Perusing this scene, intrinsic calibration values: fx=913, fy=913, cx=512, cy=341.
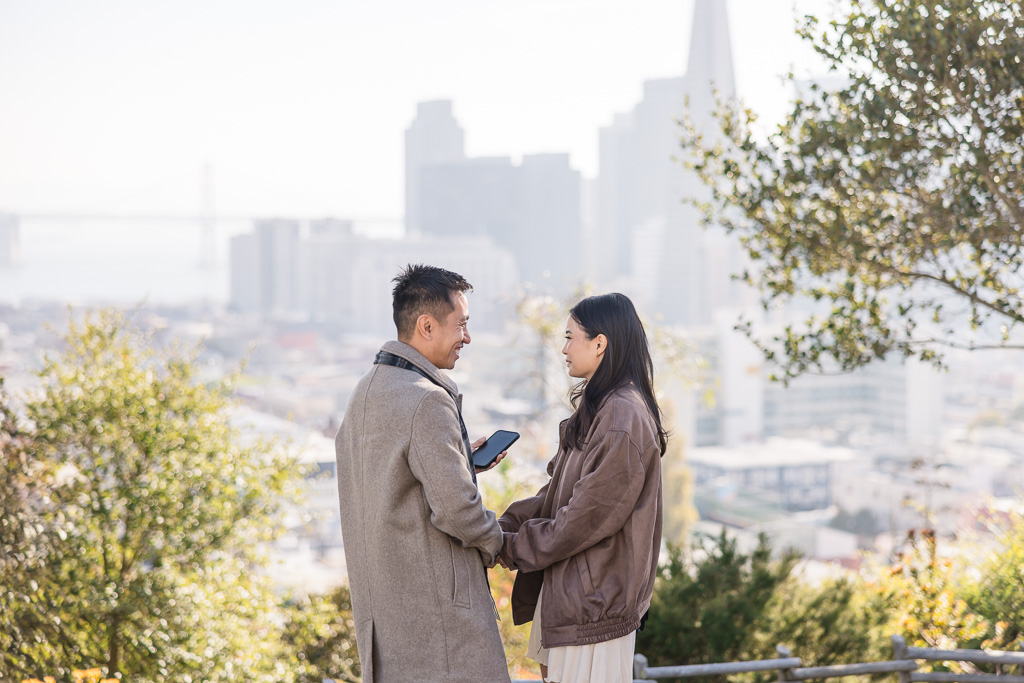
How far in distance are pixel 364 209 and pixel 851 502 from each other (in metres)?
62.6

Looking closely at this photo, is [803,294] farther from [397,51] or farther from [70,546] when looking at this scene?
[397,51]

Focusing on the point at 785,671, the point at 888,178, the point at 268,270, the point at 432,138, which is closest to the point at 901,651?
the point at 785,671

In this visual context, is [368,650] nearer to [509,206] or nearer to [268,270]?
[509,206]

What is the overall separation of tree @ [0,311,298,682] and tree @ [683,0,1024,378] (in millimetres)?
2391

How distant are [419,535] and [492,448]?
0.31 meters

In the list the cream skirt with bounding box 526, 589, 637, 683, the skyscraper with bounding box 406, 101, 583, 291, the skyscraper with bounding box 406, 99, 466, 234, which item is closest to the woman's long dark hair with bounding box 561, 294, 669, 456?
the cream skirt with bounding box 526, 589, 637, 683

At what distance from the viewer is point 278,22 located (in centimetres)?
8338

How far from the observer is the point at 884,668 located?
10.5 ft

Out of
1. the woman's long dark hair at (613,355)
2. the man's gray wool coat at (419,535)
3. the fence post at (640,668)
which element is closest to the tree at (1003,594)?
the fence post at (640,668)

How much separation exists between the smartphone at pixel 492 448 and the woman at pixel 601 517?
14 cm

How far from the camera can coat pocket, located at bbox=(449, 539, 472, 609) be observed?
1.64 metres

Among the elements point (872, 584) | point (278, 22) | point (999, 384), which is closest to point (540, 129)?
point (278, 22)

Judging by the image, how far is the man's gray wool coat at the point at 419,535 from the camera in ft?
5.27

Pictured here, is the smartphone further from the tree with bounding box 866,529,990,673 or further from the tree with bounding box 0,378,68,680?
the tree with bounding box 866,529,990,673
